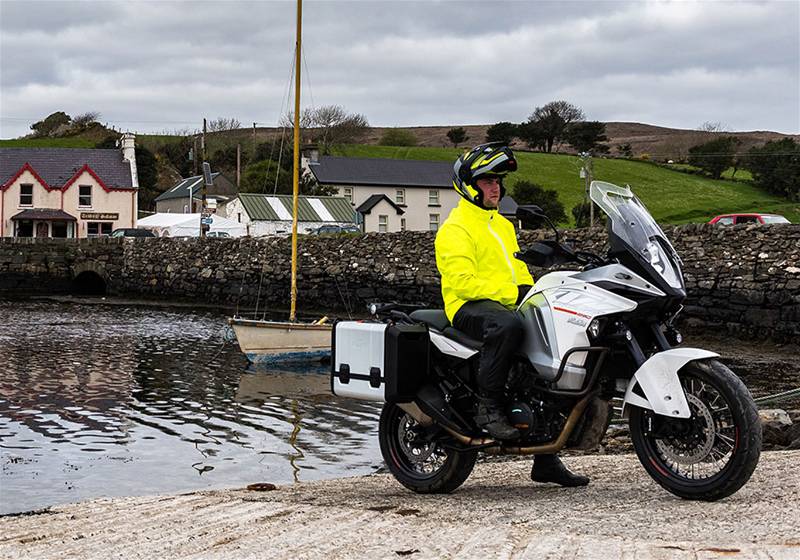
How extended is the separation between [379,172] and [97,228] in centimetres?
2875

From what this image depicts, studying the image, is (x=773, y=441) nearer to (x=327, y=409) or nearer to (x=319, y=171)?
(x=327, y=409)

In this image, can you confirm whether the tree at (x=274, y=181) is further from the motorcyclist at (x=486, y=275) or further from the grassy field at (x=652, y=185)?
the motorcyclist at (x=486, y=275)

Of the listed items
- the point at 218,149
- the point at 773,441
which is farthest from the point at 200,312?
the point at 218,149

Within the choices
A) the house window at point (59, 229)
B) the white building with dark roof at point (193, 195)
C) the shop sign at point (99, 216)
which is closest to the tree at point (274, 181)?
the white building with dark roof at point (193, 195)

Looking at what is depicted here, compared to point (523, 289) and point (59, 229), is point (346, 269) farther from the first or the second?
point (59, 229)

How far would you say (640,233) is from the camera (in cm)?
611

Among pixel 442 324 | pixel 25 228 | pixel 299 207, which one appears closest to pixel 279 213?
pixel 299 207

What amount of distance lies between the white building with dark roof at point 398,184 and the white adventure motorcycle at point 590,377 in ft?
259

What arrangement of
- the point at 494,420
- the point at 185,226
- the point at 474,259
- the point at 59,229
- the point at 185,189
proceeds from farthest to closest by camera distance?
the point at 185,189, the point at 59,229, the point at 185,226, the point at 474,259, the point at 494,420

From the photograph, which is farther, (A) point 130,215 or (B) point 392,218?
(B) point 392,218

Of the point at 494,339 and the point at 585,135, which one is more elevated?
the point at 585,135

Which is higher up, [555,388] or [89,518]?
[555,388]

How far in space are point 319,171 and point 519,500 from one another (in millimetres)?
84075

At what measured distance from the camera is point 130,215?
70062 mm
